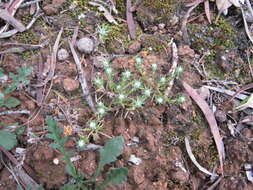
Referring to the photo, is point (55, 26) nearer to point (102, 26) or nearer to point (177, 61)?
point (102, 26)

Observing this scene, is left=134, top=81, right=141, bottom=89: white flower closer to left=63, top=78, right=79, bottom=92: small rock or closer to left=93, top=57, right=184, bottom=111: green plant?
left=93, top=57, right=184, bottom=111: green plant

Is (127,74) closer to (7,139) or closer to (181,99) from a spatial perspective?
(181,99)

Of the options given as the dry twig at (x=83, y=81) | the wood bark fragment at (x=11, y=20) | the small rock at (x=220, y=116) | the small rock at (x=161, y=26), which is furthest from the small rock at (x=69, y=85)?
the small rock at (x=220, y=116)

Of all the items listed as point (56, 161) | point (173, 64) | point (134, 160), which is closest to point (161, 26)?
point (173, 64)

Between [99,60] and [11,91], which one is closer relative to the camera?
[11,91]

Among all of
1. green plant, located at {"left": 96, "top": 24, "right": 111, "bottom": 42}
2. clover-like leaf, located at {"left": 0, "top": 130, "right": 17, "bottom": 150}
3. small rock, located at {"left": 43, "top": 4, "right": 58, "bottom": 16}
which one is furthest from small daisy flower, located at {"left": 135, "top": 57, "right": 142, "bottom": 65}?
clover-like leaf, located at {"left": 0, "top": 130, "right": 17, "bottom": 150}

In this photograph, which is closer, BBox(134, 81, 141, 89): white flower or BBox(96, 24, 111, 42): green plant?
BBox(134, 81, 141, 89): white flower

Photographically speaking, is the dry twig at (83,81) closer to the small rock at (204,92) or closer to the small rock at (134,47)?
the small rock at (134,47)
